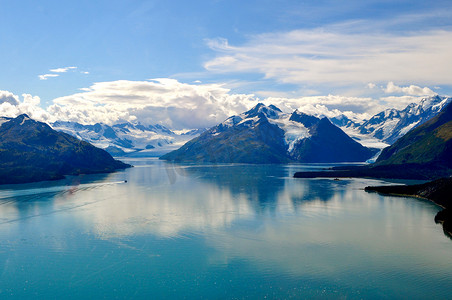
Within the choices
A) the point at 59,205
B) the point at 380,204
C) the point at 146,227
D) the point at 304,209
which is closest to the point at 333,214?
the point at 304,209

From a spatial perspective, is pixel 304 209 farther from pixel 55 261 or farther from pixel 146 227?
pixel 55 261

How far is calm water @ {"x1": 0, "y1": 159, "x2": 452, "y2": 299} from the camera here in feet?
175

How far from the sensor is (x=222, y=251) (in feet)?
231

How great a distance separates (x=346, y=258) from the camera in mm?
65812

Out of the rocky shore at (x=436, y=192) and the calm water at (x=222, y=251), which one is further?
the rocky shore at (x=436, y=192)

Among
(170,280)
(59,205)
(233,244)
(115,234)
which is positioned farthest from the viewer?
(59,205)

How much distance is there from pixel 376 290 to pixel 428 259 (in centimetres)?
1962

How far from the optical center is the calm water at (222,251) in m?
53.5

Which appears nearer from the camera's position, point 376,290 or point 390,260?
point 376,290

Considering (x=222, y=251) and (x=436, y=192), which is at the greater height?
(x=436, y=192)

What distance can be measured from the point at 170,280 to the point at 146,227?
115ft

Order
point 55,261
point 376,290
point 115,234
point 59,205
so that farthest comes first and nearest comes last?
point 59,205 < point 115,234 < point 55,261 < point 376,290

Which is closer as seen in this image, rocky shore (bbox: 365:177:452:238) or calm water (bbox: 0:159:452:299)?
calm water (bbox: 0:159:452:299)

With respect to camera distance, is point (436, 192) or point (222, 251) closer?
point (222, 251)
